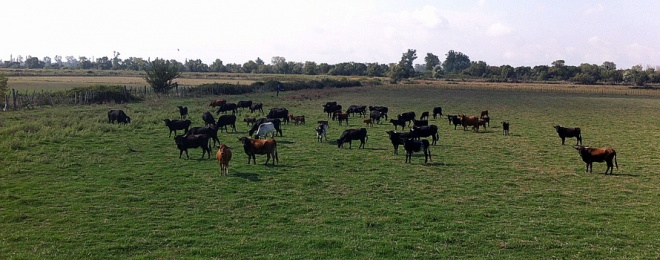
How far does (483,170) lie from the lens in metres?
16.2

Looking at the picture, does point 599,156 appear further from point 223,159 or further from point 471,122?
point 223,159

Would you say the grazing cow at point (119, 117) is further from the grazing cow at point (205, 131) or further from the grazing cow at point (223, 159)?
the grazing cow at point (223, 159)

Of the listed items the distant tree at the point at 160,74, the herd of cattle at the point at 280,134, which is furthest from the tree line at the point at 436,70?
the herd of cattle at the point at 280,134

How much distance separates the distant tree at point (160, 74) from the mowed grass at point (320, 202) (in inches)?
1243

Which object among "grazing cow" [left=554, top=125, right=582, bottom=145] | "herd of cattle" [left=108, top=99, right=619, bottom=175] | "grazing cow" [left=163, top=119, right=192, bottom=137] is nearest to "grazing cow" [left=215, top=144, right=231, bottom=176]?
"herd of cattle" [left=108, top=99, right=619, bottom=175]

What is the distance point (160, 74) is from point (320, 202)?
45535 millimetres

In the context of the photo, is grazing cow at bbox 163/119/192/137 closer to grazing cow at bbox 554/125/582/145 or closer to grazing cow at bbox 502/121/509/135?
grazing cow at bbox 502/121/509/135

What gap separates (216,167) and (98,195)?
439cm

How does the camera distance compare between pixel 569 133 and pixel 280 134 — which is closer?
pixel 569 133

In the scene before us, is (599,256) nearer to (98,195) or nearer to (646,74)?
(98,195)

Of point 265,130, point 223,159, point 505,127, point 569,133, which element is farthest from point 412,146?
point 505,127

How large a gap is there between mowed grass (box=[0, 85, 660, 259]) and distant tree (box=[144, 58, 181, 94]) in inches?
1243

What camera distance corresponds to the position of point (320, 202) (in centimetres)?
1204

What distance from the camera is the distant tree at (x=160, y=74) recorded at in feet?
171
